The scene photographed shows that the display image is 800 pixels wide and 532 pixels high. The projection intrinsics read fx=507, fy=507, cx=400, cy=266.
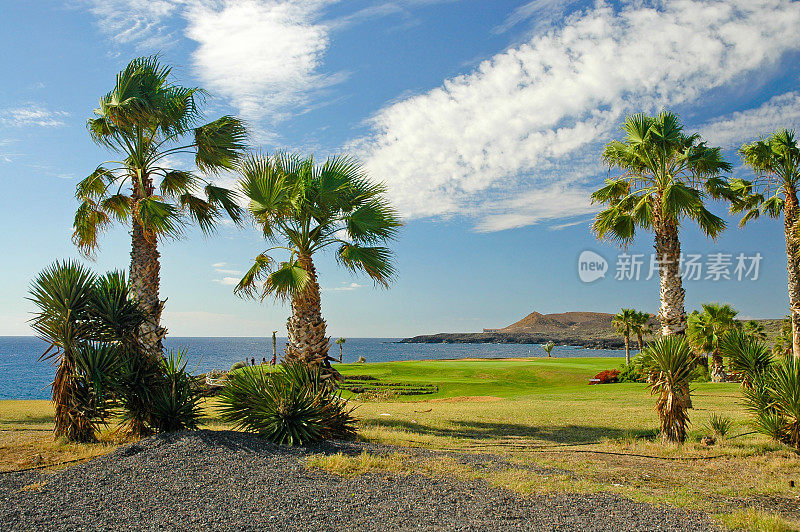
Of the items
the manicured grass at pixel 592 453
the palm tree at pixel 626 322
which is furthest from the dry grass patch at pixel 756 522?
the palm tree at pixel 626 322

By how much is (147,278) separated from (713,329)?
111 feet

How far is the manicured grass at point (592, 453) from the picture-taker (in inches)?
273

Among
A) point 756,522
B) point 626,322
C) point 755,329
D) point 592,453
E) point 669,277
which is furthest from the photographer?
point 626,322

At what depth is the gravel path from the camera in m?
5.50

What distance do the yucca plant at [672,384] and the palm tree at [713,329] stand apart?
24345 millimetres

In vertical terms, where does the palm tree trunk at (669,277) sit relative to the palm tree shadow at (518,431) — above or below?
above

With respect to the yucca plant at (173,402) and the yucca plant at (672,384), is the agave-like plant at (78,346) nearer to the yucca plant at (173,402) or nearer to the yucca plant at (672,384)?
the yucca plant at (173,402)

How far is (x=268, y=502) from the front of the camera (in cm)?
604

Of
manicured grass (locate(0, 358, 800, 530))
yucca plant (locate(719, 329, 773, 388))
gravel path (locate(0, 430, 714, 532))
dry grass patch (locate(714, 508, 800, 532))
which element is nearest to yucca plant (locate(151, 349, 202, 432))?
manicured grass (locate(0, 358, 800, 530))

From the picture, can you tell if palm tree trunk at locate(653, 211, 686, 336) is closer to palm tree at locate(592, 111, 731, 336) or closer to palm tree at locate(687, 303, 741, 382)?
palm tree at locate(592, 111, 731, 336)

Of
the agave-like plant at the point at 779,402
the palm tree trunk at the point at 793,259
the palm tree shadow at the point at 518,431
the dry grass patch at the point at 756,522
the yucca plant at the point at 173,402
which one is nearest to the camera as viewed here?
the dry grass patch at the point at 756,522

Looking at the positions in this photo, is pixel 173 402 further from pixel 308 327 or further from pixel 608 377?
pixel 608 377

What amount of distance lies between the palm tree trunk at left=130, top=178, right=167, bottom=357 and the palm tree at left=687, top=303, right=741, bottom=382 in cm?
3084

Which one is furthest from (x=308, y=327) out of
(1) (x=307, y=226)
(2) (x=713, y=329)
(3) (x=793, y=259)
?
(2) (x=713, y=329)
